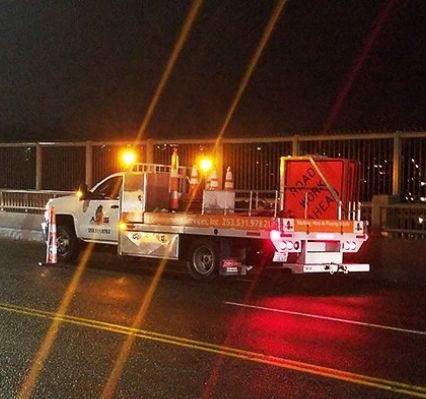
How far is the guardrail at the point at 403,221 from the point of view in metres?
14.6

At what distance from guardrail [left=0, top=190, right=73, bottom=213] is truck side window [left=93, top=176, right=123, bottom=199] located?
19.8ft

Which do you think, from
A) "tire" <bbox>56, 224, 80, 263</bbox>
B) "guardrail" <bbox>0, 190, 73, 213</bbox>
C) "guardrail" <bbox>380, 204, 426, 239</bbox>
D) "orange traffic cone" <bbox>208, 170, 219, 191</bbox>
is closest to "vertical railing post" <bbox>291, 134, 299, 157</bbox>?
"guardrail" <bbox>380, 204, 426, 239</bbox>

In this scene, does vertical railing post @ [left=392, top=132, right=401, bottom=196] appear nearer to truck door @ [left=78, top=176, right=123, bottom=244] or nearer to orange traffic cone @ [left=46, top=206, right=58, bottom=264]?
truck door @ [left=78, top=176, right=123, bottom=244]

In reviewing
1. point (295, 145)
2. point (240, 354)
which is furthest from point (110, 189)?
point (240, 354)

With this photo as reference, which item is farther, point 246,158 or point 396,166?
point 246,158

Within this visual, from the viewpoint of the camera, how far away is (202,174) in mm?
15773

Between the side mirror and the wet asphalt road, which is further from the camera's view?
the side mirror

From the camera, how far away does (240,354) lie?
7.40 m

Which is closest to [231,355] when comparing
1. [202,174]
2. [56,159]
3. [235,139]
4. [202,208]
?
[202,208]

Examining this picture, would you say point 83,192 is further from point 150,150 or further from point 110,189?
point 150,150

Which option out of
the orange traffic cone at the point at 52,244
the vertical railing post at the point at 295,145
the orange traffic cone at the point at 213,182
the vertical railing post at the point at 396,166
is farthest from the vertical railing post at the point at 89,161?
the vertical railing post at the point at 396,166

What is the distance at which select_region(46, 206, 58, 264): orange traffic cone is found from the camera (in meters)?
15.5

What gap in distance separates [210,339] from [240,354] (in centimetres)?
79

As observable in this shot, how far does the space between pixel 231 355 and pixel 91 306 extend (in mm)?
3389
